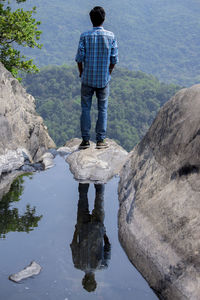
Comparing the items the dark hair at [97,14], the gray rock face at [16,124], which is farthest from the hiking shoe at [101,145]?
the dark hair at [97,14]

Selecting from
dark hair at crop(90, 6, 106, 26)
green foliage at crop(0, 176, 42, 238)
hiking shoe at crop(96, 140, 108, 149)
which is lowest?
hiking shoe at crop(96, 140, 108, 149)

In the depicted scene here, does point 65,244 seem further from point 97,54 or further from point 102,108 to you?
point 97,54

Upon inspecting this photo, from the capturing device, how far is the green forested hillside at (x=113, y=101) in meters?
95.9

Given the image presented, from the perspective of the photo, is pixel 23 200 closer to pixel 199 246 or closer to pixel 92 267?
pixel 92 267

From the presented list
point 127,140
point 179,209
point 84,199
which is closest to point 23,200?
point 84,199

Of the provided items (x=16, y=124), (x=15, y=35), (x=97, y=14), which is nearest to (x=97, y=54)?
(x=97, y=14)

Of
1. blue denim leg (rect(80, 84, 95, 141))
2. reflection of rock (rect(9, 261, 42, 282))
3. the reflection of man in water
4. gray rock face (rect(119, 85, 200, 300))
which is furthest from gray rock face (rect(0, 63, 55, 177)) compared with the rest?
reflection of rock (rect(9, 261, 42, 282))

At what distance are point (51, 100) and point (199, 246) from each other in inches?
4234

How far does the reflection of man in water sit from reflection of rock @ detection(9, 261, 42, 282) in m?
0.40

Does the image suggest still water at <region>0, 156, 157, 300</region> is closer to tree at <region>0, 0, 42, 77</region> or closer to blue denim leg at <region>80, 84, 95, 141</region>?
blue denim leg at <region>80, 84, 95, 141</region>

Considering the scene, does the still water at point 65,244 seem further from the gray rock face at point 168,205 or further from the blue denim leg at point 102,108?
the blue denim leg at point 102,108

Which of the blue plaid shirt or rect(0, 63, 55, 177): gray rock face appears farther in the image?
rect(0, 63, 55, 177): gray rock face

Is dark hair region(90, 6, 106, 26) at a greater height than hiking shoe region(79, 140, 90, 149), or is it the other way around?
dark hair region(90, 6, 106, 26)

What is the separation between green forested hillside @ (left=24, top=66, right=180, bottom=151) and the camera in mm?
95938
